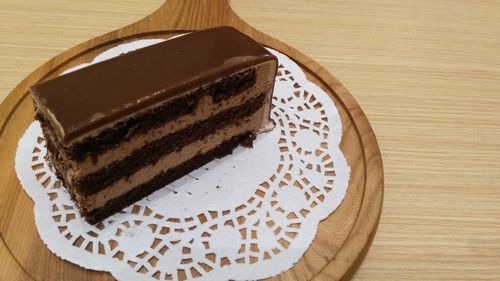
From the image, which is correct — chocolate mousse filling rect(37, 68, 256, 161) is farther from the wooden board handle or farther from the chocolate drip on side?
the wooden board handle

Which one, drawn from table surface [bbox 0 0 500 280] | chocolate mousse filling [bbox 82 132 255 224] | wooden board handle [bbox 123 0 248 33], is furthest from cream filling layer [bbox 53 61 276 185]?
wooden board handle [bbox 123 0 248 33]

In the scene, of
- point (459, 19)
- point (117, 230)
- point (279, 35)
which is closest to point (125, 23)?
point (279, 35)

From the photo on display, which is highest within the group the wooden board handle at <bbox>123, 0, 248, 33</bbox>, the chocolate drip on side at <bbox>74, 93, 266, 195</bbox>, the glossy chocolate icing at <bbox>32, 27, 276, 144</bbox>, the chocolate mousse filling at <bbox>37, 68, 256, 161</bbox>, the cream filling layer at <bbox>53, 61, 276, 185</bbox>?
the glossy chocolate icing at <bbox>32, 27, 276, 144</bbox>

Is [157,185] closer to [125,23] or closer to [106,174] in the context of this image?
[106,174]

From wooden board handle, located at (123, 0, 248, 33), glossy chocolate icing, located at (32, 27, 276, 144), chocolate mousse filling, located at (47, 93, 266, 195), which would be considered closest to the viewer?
glossy chocolate icing, located at (32, 27, 276, 144)

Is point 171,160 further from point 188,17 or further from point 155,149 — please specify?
point 188,17

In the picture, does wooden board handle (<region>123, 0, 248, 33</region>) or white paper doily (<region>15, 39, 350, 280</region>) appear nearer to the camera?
white paper doily (<region>15, 39, 350, 280</region>)

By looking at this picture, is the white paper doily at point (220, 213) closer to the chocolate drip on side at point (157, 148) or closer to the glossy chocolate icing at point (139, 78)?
the chocolate drip on side at point (157, 148)
